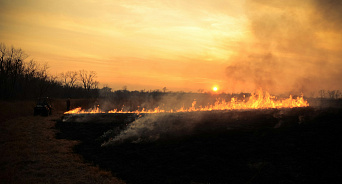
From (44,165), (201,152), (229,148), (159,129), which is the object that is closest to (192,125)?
(159,129)

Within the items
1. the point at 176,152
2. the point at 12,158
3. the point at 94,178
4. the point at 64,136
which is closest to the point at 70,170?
the point at 94,178

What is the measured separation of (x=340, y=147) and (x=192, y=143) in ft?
24.2

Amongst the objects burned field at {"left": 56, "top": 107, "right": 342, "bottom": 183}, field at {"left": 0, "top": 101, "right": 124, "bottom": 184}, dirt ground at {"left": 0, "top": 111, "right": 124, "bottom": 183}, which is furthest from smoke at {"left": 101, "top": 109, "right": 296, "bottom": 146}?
dirt ground at {"left": 0, "top": 111, "right": 124, "bottom": 183}

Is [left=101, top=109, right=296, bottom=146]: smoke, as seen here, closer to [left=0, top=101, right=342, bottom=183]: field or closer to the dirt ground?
[left=0, top=101, right=342, bottom=183]: field

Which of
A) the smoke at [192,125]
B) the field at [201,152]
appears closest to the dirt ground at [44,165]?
the field at [201,152]

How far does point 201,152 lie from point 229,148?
1502mm

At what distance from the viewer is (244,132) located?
14305 mm

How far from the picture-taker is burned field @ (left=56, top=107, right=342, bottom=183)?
9641 millimetres

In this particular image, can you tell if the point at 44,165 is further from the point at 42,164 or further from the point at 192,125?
the point at 192,125

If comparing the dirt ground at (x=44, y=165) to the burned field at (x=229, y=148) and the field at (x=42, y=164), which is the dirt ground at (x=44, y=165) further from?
the burned field at (x=229, y=148)

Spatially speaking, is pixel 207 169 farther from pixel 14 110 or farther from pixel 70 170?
pixel 14 110

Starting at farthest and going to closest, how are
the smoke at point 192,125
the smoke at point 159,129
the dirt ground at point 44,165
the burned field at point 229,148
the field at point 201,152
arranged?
the smoke at point 159,129
the smoke at point 192,125
the dirt ground at point 44,165
the field at point 201,152
the burned field at point 229,148

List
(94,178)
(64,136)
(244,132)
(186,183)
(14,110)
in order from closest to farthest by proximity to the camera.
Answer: (186,183), (94,178), (244,132), (64,136), (14,110)

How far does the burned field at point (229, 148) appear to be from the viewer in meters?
9.64
